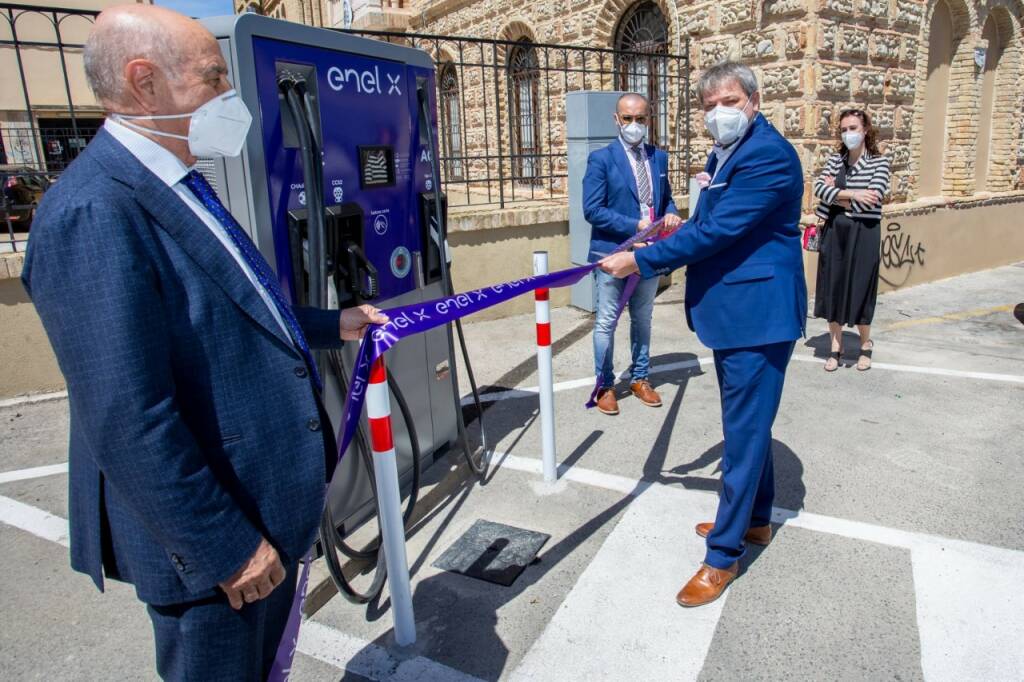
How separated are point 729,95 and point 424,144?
5.25ft

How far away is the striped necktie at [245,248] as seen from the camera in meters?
1.58

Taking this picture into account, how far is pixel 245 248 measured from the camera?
5.36 feet

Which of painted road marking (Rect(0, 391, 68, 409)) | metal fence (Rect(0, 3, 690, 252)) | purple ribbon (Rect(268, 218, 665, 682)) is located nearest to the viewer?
purple ribbon (Rect(268, 218, 665, 682))

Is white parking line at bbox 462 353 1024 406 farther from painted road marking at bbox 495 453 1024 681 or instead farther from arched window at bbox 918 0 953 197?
arched window at bbox 918 0 953 197

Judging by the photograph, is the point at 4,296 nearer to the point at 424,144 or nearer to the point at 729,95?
the point at 424,144

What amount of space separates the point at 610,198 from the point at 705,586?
8.81 ft

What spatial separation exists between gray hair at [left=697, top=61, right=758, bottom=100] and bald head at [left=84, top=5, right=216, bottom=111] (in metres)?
1.95

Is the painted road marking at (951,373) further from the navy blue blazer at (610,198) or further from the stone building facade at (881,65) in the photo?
the stone building facade at (881,65)

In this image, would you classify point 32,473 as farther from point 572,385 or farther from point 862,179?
point 862,179

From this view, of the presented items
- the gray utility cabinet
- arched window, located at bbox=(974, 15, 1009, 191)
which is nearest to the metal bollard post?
the gray utility cabinet

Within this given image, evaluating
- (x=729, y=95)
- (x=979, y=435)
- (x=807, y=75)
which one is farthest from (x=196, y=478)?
(x=807, y=75)

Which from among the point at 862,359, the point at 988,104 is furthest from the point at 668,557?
the point at 988,104

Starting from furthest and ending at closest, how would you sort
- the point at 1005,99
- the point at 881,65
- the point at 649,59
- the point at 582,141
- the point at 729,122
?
the point at 1005,99
the point at 649,59
the point at 881,65
the point at 582,141
the point at 729,122

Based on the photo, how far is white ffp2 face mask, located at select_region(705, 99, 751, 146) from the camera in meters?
2.72
